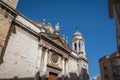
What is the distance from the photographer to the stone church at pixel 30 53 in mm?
7828

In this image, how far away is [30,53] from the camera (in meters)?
Result: 9.96

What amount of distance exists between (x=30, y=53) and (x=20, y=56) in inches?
43.8

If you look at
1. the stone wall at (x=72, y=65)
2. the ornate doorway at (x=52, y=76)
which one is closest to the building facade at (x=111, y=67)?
the stone wall at (x=72, y=65)

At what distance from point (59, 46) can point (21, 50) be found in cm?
499

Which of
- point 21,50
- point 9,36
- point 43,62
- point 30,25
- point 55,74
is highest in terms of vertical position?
point 30,25

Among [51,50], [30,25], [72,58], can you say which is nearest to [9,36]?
[30,25]

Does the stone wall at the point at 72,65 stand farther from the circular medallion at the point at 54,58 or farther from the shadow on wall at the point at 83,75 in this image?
the circular medallion at the point at 54,58

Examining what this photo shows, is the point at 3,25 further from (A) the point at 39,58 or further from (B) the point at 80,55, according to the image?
(B) the point at 80,55

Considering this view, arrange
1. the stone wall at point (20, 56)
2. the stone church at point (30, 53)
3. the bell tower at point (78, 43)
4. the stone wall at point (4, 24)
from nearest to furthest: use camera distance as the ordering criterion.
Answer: the stone wall at point (4, 24)
the stone church at point (30, 53)
the stone wall at point (20, 56)
the bell tower at point (78, 43)

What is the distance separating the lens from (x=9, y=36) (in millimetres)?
8516

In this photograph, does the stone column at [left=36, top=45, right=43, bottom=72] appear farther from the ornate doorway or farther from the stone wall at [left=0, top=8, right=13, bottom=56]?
the stone wall at [left=0, top=8, right=13, bottom=56]

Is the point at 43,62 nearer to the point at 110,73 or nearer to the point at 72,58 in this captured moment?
the point at 72,58

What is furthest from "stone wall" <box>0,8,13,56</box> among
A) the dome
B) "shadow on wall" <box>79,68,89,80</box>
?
the dome

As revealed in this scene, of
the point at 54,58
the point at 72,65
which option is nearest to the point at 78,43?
the point at 72,65
